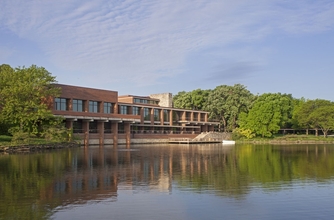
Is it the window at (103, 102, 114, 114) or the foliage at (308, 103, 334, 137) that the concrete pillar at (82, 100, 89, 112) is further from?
the foliage at (308, 103, 334, 137)

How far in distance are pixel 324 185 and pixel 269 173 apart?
479 cm

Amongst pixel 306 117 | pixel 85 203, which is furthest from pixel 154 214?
pixel 306 117

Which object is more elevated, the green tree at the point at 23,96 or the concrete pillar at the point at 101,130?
the green tree at the point at 23,96

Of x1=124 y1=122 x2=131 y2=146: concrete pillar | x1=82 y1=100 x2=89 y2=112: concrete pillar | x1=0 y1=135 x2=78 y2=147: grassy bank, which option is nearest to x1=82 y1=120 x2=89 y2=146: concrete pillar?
x1=82 y1=100 x2=89 y2=112: concrete pillar

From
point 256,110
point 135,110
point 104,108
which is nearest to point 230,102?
point 256,110

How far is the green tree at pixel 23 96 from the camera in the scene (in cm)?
4709

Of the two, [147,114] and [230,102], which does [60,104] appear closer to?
[147,114]

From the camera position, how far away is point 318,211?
1217cm

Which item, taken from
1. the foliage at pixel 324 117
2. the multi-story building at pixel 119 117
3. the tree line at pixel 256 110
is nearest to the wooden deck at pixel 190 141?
the multi-story building at pixel 119 117

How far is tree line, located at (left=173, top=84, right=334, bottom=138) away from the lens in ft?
279

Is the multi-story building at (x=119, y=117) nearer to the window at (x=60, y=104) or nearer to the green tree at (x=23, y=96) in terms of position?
the window at (x=60, y=104)

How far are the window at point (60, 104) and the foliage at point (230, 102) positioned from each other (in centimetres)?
4699

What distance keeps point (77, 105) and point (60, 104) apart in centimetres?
343

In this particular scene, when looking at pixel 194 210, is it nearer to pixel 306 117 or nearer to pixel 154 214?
pixel 154 214
